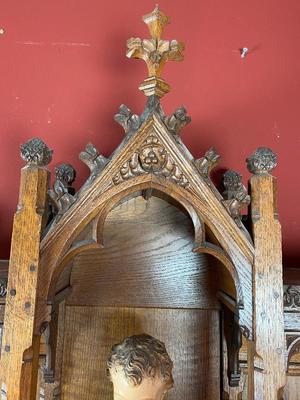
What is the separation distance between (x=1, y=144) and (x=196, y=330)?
2.20 ft

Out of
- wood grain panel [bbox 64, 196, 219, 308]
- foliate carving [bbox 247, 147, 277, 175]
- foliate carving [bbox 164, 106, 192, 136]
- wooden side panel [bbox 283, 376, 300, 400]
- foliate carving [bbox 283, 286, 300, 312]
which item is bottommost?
wooden side panel [bbox 283, 376, 300, 400]

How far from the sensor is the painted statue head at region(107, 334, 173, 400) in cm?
99

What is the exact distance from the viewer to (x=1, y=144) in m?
1.40

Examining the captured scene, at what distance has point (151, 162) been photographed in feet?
3.44

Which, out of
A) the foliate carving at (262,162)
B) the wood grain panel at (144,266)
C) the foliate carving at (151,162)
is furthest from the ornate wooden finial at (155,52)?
the wood grain panel at (144,266)

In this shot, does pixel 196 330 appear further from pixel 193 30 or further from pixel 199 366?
pixel 193 30

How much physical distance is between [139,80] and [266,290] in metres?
0.70

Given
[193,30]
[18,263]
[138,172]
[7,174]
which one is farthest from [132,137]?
[193,30]

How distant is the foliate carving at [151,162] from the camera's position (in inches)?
41.3

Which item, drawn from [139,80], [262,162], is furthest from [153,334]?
[139,80]

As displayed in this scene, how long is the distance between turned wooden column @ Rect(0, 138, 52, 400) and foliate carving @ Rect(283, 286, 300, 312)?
53 cm

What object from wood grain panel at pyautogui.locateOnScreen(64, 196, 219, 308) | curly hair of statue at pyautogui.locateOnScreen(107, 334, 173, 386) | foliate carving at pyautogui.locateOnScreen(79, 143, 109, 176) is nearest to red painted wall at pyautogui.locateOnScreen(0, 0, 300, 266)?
wood grain panel at pyautogui.locateOnScreen(64, 196, 219, 308)

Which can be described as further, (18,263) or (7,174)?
(7,174)

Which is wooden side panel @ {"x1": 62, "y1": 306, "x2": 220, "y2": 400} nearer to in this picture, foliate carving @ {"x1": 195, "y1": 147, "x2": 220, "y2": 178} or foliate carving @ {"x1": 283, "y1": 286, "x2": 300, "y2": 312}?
foliate carving @ {"x1": 283, "y1": 286, "x2": 300, "y2": 312}
